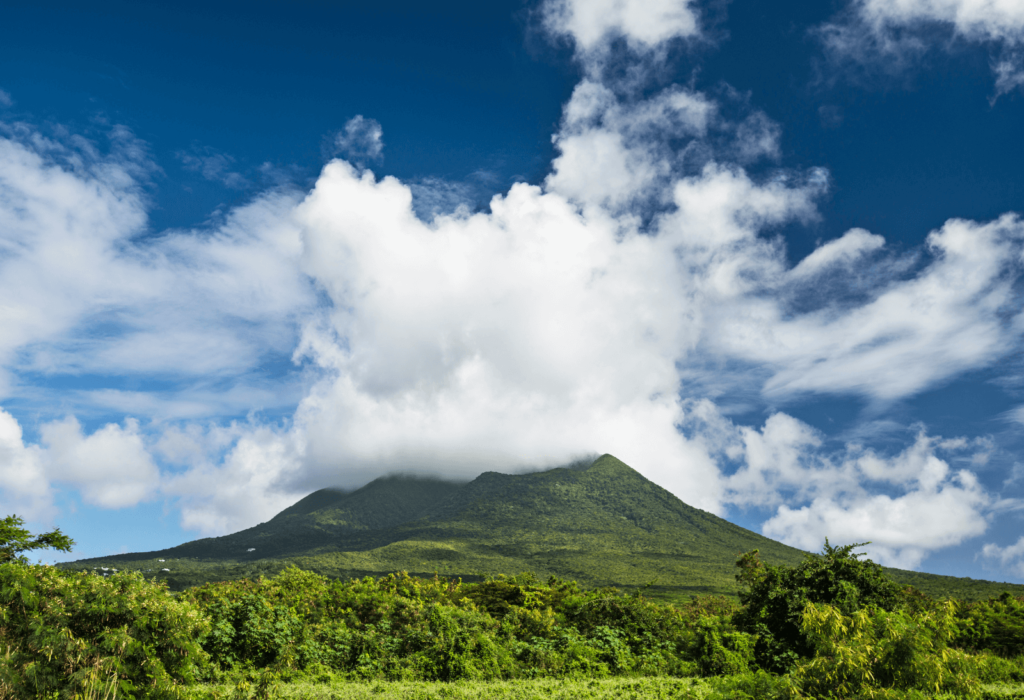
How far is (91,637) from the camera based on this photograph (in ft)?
29.3

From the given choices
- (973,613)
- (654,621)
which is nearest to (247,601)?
(654,621)

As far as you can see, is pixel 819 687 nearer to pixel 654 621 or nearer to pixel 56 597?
pixel 56 597

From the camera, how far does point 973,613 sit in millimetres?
26984

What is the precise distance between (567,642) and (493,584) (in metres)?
16.8

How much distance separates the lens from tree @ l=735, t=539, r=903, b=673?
18359mm

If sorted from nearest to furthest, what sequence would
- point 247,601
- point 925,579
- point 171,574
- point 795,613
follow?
point 247,601
point 795,613
point 925,579
point 171,574

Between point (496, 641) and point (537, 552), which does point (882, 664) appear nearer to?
point (496, 641)

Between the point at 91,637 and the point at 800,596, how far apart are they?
1925cm

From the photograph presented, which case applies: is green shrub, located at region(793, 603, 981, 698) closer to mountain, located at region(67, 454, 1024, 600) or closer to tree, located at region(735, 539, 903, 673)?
tree, located at region(735, 539, 903, 673)

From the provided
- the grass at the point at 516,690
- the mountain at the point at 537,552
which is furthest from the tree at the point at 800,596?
the mountain at the point at 537,552

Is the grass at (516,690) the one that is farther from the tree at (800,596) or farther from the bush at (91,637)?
the tree at (800,596)

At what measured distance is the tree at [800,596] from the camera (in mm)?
18359

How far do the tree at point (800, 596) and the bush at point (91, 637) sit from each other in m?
16.8

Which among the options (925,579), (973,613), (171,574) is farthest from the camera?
(171,574)
